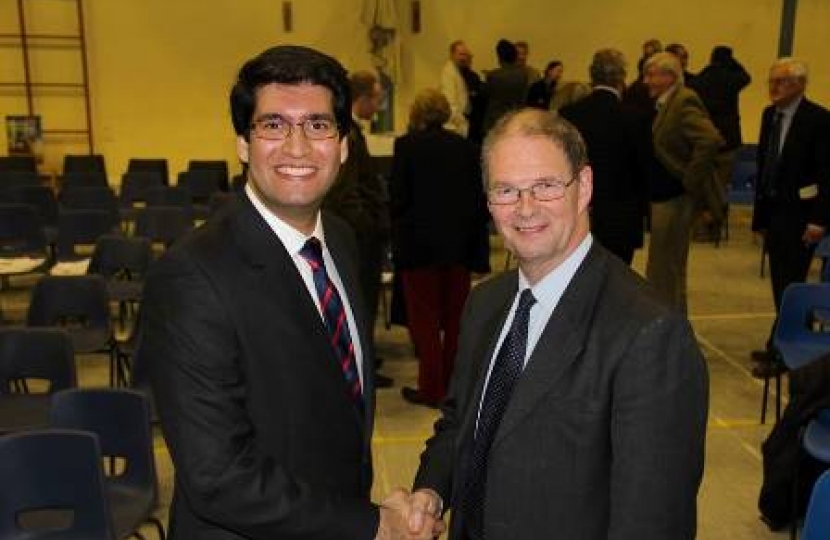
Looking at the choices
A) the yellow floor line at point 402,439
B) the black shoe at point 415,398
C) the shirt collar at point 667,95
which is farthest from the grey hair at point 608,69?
the yellow floor line at point 402,439

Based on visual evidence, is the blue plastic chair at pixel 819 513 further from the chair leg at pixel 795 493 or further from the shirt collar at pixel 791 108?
the shirt collar at pixel 791 108

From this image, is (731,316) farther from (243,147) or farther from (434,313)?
(243,147)

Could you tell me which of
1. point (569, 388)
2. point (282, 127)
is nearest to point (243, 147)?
point (282, 127)

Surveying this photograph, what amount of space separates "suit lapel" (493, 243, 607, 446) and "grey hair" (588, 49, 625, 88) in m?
3.55

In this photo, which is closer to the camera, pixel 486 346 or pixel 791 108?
pixel 486 346

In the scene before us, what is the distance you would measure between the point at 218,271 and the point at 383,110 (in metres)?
10.2

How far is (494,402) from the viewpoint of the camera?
5.69 feet

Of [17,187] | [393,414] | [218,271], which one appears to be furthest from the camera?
[17,187]

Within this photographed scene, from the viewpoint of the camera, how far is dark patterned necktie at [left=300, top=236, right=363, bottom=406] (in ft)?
5.90

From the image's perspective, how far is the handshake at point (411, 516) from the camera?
180 centimetres

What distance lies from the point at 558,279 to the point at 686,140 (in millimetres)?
4213

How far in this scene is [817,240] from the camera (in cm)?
517

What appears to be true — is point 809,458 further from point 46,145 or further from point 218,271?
point 46,145

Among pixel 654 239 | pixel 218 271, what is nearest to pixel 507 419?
pixel 218 271
